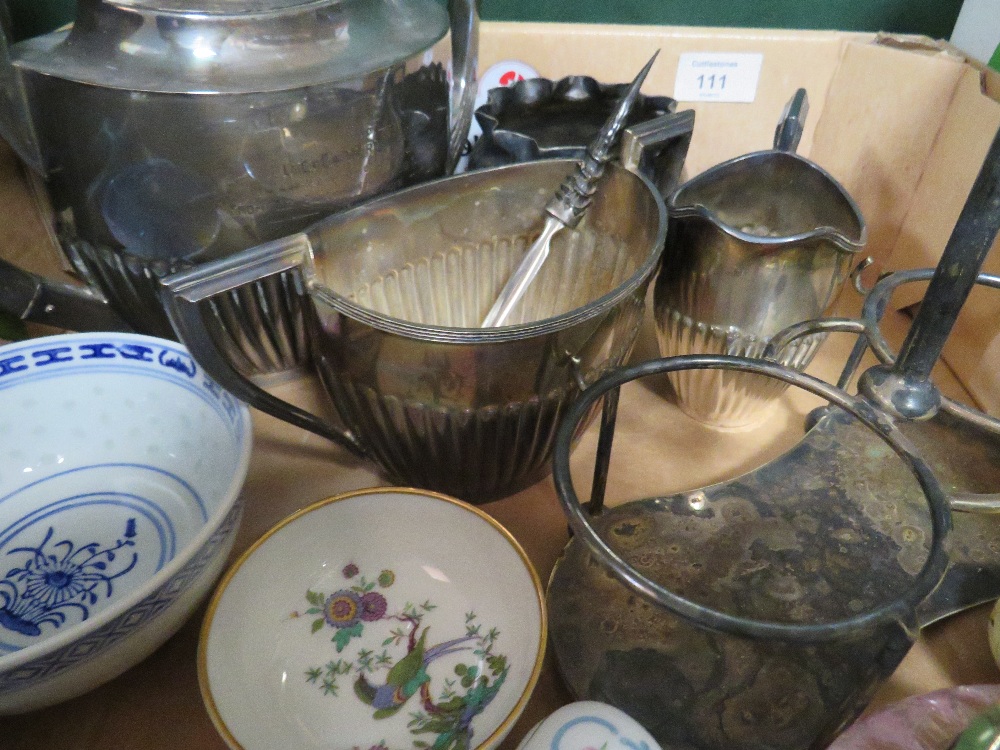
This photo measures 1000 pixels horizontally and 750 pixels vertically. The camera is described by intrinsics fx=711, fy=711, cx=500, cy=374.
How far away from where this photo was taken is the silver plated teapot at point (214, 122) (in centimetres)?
34

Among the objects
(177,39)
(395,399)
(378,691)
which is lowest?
(378,691)

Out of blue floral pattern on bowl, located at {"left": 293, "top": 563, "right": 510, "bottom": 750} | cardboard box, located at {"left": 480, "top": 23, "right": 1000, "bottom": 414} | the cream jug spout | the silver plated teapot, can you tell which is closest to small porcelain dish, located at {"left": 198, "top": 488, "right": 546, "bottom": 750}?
blue floral pattern on bowl, located at {"left": 293, "top": 563, "right": 510, "bottom": 750}

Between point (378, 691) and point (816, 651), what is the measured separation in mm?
219

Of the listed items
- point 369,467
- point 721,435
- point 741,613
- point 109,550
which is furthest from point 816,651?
point 109,550

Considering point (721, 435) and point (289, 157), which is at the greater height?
point (289, 157)

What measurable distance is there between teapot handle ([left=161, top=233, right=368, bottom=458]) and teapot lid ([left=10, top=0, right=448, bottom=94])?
8 centimetres

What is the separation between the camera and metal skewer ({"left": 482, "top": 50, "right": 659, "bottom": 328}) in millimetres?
425

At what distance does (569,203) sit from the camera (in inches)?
17.3

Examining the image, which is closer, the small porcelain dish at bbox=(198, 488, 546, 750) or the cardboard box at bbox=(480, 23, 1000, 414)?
the small porcelain dish at bbox=(198, 488, 546, 750)

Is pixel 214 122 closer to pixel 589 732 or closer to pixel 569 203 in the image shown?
pixel 569 203

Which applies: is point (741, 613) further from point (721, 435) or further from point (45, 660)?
point (45, 660)

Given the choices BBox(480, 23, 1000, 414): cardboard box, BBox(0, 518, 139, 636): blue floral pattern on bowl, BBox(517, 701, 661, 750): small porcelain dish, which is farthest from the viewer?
BBox(480, 23, 1000, 414): cardboard box

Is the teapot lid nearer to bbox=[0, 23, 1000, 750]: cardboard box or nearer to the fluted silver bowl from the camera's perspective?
the fluted silver bowl

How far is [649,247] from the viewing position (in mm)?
406
